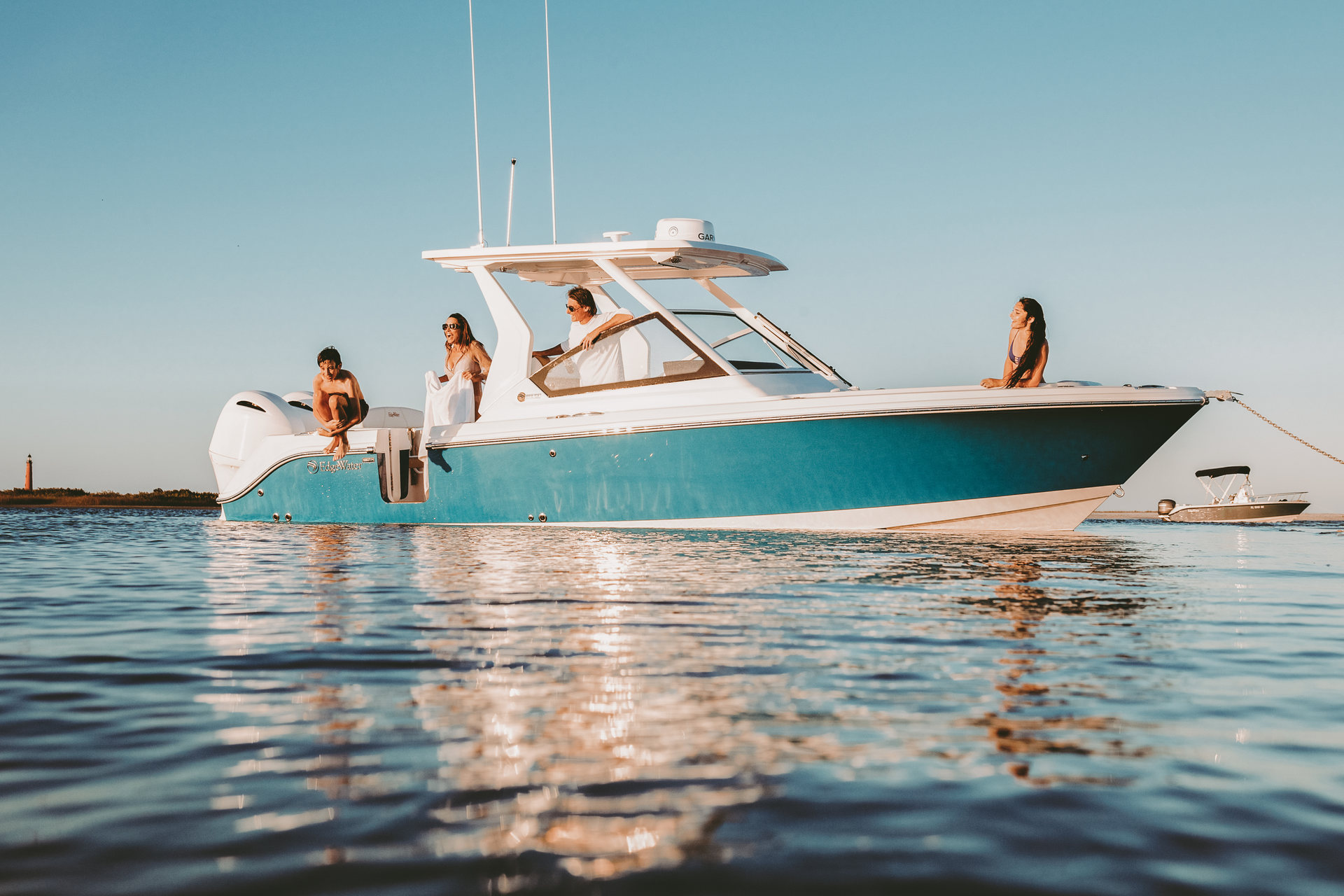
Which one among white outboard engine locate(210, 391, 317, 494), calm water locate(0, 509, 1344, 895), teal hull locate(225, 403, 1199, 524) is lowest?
calm water locate(0, 509, 1344, 895)

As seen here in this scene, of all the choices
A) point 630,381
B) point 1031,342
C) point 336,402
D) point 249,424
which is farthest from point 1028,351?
point 249,424

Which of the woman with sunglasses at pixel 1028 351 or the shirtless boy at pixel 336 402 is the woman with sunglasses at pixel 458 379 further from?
the woman with sunglasses at pixel 1028 351

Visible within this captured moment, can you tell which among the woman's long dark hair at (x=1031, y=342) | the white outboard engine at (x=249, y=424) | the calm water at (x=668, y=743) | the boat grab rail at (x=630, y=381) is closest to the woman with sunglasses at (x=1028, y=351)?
the woman's long dark hair at (x=1031, y=342)

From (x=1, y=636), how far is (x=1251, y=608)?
4.71 m

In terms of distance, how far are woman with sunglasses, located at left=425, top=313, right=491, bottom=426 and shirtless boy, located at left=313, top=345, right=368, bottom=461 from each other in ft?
3.36

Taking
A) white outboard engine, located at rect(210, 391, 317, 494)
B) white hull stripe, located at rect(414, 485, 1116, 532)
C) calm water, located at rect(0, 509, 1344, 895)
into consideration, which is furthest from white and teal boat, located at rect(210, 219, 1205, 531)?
calm water, located at rect(0, 509, 1344, 895)

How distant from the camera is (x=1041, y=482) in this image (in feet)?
28.3

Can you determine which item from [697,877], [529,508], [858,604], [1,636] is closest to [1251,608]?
[858,604]

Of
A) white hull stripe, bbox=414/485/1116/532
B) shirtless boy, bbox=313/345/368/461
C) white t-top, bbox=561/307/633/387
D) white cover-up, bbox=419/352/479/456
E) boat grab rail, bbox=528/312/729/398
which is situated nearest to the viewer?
white hull stripe, bbox=414/485/1116/532

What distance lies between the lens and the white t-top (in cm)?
978

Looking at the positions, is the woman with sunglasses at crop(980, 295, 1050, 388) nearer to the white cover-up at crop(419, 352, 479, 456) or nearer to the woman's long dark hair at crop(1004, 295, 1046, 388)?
the woman's long dark hair at crop(1004, 295, 1046, 388)

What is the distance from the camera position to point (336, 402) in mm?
11414

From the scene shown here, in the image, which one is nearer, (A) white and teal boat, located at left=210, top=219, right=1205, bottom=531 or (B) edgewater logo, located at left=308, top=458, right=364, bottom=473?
(A) white and teal boat, located at left=210, top=219, right=1205, bottom=531

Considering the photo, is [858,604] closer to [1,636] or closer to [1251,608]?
[1251,608]
